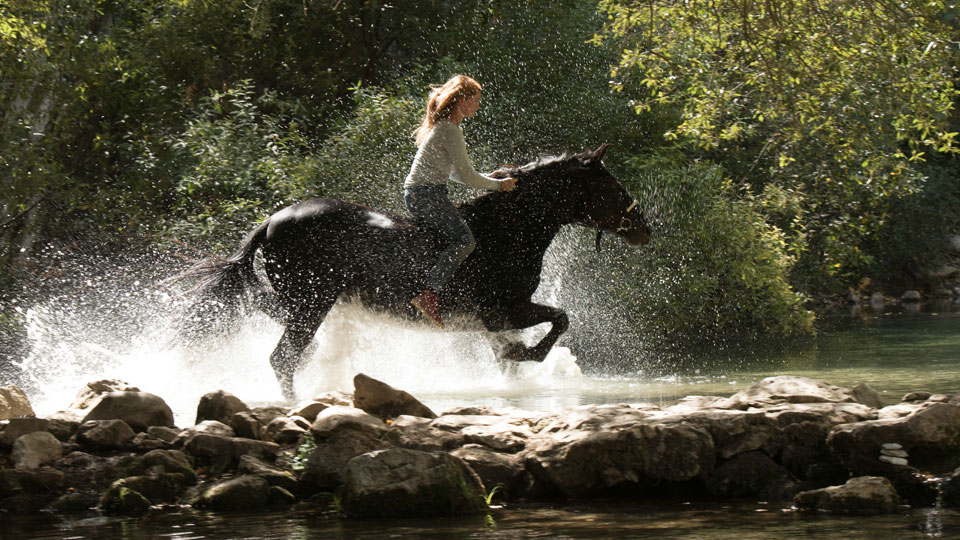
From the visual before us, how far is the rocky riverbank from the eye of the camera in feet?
16.3

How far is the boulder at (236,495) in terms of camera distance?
16.8 ft

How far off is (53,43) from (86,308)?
13.3 ft

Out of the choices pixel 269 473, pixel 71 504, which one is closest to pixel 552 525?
pixel 269 473

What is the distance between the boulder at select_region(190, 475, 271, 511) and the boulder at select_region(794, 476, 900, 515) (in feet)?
8.76

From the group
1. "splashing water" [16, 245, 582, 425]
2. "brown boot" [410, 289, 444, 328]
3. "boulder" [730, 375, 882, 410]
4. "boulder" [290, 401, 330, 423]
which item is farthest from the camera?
"splashing water" [16, 245, 582, 425]

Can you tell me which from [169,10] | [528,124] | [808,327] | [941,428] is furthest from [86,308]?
[941,428]

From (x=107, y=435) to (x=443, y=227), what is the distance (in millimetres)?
3433

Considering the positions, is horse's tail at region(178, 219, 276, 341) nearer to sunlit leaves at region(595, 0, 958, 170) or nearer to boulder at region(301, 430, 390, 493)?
boulder at region(301, 430, 390, 493)

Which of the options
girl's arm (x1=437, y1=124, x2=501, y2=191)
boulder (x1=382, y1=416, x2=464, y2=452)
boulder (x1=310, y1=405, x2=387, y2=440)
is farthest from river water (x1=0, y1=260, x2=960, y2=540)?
girl's arm (x1=437, y1=124, x2=501, y2=191)

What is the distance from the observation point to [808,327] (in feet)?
48.9

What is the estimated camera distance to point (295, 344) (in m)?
8.97

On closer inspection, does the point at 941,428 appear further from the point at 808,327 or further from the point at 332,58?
the point at 332,58

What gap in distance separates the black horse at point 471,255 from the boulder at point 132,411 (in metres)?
2.72

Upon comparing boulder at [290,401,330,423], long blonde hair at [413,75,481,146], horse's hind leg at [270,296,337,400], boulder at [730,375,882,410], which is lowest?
boulder at [730,375,882,410]
